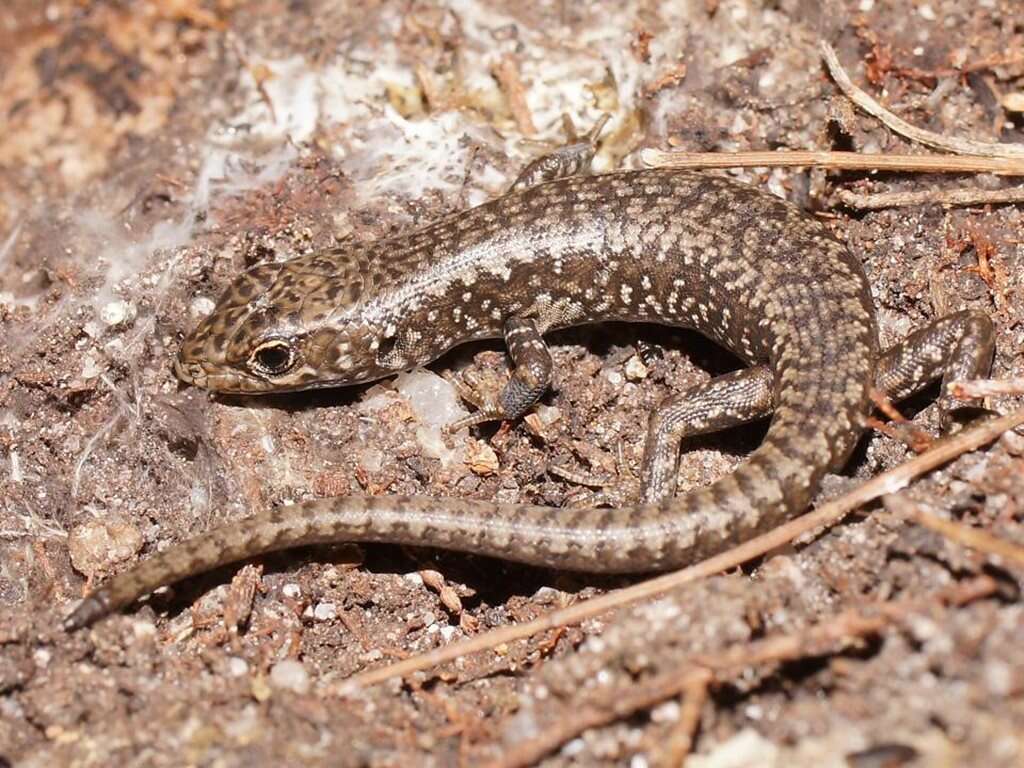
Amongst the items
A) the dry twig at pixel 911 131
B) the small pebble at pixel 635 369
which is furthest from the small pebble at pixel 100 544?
the dry twig at pixel 911 131

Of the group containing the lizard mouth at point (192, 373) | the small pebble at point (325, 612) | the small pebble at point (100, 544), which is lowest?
the small pebble at point (325, 612)

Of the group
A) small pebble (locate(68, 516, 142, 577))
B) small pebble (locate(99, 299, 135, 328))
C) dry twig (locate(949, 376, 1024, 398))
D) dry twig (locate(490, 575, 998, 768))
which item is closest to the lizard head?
small pebble (locate(99, 299, 135, 328))

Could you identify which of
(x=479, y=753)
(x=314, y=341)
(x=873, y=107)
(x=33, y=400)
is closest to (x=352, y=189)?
(x=314, y=341)

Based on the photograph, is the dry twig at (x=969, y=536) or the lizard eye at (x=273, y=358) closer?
the dry twig at (x=969, y=536)

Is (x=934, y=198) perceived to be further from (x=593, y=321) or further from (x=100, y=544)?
(x=100, y=544)

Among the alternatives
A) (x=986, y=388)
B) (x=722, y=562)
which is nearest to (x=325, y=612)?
(x=722, y=562)

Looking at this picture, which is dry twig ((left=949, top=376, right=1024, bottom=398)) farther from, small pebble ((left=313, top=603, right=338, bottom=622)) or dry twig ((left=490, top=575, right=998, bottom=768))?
small pebble ((left=313, top=603, right=338, bottom=622))

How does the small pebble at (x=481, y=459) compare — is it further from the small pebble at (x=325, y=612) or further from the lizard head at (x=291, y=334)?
the small pebble at (x=325, y=612)
